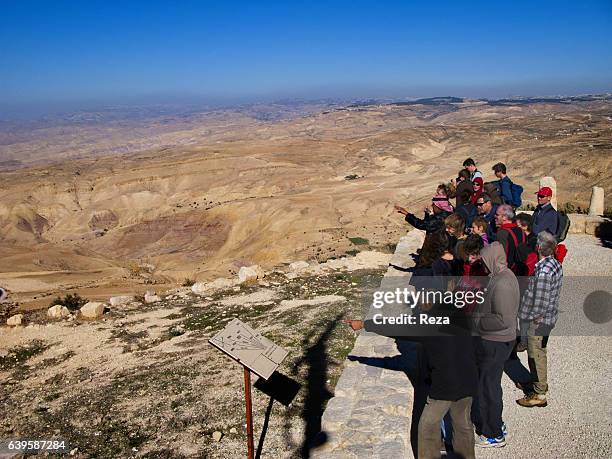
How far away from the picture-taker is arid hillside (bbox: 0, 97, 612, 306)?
78.4 feet

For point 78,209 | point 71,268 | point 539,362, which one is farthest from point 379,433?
point 78,209

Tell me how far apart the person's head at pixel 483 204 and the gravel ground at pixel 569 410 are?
2252mm

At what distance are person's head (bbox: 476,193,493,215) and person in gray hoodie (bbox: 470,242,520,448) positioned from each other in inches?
123

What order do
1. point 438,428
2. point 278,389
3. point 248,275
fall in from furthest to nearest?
point 248,275 → point 278,389 → point 438,428

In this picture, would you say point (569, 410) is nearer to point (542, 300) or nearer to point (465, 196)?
point (542, 300)

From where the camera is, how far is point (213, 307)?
37.2 feet

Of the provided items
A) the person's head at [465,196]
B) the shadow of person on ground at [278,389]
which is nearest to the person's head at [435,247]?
the shadow of person on ground at [278,389]

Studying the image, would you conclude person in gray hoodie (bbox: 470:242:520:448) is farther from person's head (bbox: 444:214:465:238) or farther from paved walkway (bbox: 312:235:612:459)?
person's head (bbox: 444:214:465:238)

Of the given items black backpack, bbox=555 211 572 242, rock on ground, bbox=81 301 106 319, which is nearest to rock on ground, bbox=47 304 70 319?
rock on ground, bbox=81 301 106 319

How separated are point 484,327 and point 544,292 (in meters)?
1.02

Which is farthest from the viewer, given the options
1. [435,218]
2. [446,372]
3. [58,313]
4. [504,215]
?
[58,313]

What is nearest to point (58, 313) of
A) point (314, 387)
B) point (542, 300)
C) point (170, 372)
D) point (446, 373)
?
point (170, 372)

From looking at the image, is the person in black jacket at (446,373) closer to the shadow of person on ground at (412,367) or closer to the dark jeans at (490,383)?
the dark jeans at (490,383)

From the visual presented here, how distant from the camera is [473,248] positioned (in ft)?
15.6
